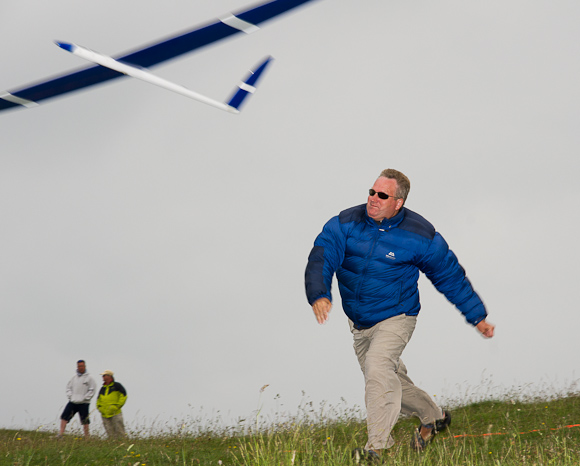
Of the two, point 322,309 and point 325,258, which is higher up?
point 325,258

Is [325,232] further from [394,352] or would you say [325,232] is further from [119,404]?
[119,404]

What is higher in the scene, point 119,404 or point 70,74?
point 70,74

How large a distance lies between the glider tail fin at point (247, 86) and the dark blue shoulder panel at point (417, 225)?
1485cm

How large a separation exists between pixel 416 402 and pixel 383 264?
181 cm

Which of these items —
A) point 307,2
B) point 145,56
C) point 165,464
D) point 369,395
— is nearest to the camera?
point 369,395

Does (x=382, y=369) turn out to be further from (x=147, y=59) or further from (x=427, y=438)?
(x=147, y=59)

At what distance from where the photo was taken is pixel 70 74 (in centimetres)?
1479

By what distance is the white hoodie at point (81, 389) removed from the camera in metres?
14.2

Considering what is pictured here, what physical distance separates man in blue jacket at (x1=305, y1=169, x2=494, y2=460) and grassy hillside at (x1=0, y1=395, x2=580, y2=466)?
61cm

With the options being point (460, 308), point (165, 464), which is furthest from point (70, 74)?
point (460, 308)

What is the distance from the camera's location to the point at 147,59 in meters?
12.5

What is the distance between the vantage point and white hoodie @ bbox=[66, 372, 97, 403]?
1417cm

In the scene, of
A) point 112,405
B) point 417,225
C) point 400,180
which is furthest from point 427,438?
point 112,405

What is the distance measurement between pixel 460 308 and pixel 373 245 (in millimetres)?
1262
